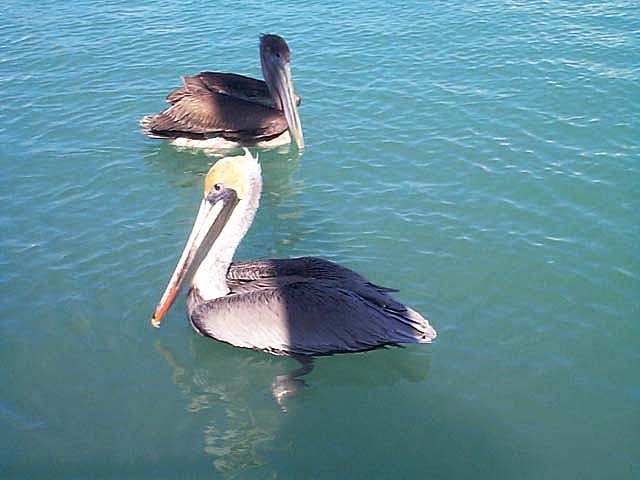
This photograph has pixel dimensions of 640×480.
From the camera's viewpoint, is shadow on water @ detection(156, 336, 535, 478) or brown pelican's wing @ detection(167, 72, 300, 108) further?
brown pelican's wing @ detection(167, 72, 300, 108)

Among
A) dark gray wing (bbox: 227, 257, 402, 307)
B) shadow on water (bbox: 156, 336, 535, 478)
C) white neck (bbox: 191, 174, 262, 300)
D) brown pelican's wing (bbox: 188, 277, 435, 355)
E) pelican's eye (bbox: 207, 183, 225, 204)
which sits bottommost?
shadow on water (bbox: 156, 336, 535, 478)

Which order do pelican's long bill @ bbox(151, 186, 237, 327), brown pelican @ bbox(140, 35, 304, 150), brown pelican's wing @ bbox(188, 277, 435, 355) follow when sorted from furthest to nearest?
brown pelican @ bbox(140, 35, 304, 150), pelican's long bill @ bbox(151, 186, 237, 327), brown pelican's wing @ bbox(188, 277, 435, 355)

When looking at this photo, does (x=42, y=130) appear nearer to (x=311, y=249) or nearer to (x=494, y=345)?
(x=311, y=249)

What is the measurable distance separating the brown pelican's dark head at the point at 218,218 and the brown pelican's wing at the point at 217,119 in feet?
10.1

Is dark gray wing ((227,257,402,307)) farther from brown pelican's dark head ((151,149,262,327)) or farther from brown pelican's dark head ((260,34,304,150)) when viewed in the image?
brown pelican's dark head ((260,34,304,150))

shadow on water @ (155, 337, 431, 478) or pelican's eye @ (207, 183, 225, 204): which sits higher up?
pelican's eye @ (207, 183, 225, 204)

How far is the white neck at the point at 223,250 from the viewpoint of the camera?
5492mm

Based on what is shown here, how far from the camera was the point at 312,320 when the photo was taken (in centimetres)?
523

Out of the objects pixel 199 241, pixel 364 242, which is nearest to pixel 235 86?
pixel 364 242

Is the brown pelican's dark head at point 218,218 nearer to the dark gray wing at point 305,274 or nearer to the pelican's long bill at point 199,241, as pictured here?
the pelican's long bill at point 199,241

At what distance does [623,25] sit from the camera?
34.6 feet

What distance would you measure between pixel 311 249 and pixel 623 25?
646 cm

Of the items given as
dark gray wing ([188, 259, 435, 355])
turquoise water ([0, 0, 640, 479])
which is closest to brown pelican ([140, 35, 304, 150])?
turquoise water ([0, 0, 640, 479])

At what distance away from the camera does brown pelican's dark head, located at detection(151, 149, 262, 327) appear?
17.5ft
